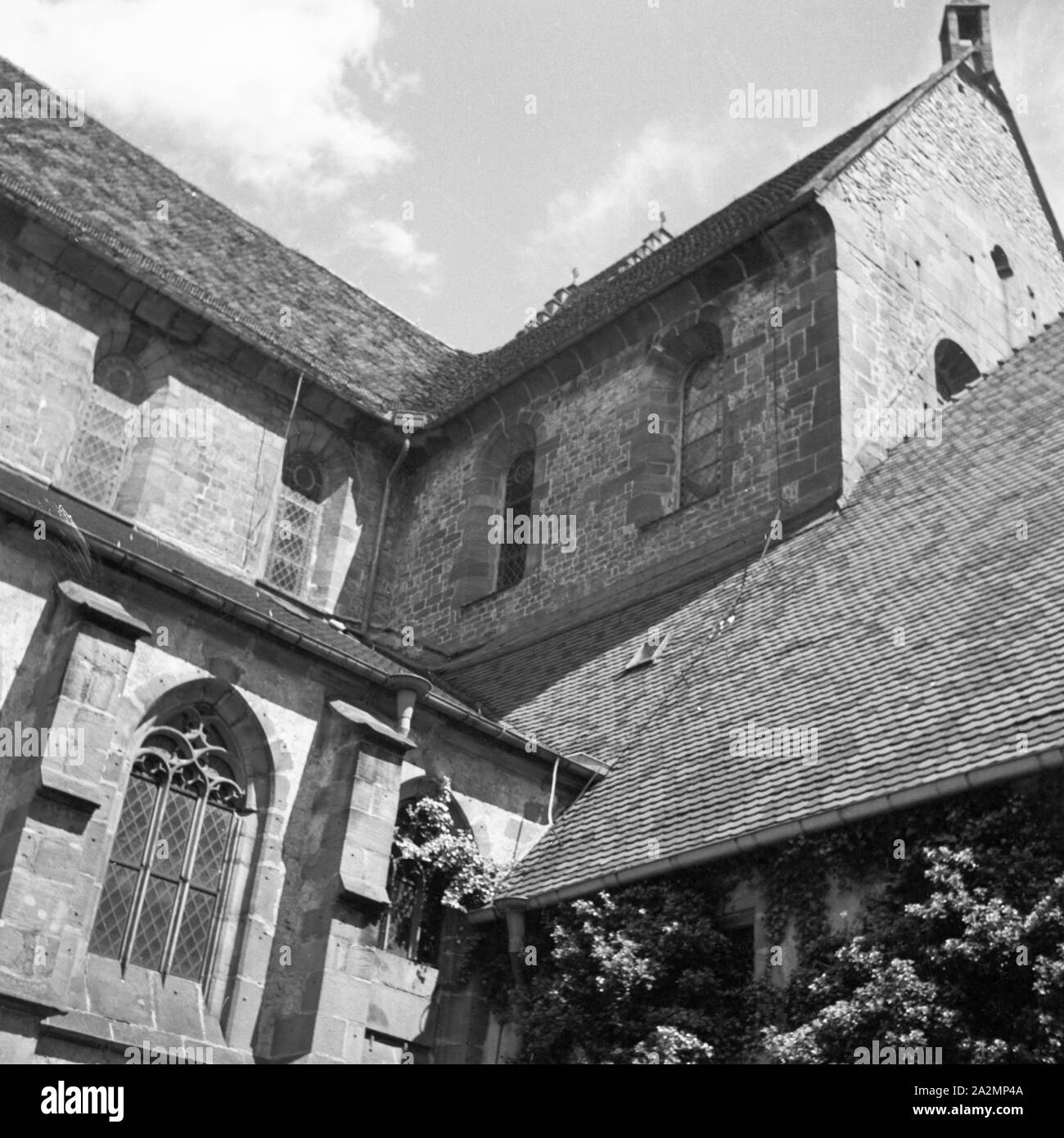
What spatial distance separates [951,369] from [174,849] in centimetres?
1094

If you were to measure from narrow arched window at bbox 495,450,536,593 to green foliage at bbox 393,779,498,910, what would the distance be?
5.60 m

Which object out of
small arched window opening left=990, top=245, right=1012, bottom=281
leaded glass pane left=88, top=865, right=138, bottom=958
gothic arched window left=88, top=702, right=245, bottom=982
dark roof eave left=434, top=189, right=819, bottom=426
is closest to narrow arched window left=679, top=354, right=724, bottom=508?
dark roof eave left=434, top=189, right=819, bottom=426

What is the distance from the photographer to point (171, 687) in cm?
1166

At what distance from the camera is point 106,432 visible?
16.5m

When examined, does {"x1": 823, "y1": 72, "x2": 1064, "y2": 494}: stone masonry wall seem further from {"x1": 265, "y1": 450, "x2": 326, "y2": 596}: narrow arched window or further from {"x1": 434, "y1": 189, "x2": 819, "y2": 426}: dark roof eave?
{"x1": 265, "y1": 450, "x2": 326, "y2": 596}: narrow arched window

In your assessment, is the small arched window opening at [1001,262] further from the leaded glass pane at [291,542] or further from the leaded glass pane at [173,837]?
the leaded glass pane at [173,837]

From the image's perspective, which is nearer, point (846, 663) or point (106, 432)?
point (846, 663)

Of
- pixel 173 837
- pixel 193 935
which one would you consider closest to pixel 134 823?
pixel 173 837

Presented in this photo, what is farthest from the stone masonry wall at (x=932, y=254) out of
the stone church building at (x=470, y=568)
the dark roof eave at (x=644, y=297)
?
the dark roof eave at (x=644, y=297)

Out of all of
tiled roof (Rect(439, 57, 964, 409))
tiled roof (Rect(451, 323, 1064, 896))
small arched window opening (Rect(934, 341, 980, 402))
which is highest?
tiled roof (Rect(439, 57, 964, 409))

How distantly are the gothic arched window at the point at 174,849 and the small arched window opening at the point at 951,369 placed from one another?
981 centimetres

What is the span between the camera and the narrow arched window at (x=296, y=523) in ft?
58.2

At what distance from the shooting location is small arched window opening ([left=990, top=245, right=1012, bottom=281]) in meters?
19.4

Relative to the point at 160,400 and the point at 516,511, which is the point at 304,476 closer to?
the point at 160,400
